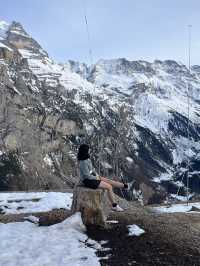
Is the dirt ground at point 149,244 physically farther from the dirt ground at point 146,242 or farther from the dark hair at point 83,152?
the dark hair at point 83,152

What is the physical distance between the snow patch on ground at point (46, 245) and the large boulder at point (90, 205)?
287mm

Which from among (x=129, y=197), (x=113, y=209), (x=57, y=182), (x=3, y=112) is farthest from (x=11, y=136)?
(x=113, y=209)

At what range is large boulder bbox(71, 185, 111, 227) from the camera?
18750 mm

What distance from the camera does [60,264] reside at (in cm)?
1477

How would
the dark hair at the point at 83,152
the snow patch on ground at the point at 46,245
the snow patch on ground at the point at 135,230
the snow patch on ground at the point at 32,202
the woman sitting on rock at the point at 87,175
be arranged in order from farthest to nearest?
the snow patch on ground at the point at 32,202 → the dark hair at the point at 83,152 → the woman sitting on rock at the point at 87,175 → the snow patch on ground at the point at 135,230 → the snow patch on ground at the point at 46,245

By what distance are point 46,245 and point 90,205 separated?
9.10 feet

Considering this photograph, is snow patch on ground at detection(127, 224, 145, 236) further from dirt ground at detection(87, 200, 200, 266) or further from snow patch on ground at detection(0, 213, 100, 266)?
snow patch on ground at detection(0, 213, 100, 266)

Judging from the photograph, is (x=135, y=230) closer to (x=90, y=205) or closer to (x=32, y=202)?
(x=90, y=205)

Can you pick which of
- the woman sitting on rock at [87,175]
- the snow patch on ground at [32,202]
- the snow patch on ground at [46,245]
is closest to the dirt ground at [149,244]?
the snow patch on ground at [46,245]

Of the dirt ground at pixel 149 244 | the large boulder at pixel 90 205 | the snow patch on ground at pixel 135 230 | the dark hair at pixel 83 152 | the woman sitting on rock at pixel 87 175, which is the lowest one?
the dirt ground at pixel 149 244

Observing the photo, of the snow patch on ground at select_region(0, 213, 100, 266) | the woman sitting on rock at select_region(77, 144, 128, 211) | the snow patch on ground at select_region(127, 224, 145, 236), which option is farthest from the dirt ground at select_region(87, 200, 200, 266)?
the woman sitting on rock at select_region(77, 144, 128, 211)

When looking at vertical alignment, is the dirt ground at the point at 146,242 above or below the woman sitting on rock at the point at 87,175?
below

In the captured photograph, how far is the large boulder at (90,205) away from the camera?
18.8 meters

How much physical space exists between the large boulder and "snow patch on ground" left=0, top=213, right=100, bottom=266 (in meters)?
0.29
